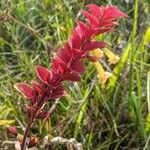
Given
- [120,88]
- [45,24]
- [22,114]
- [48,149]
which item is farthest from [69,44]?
[45,24]

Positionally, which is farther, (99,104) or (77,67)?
(99,104)

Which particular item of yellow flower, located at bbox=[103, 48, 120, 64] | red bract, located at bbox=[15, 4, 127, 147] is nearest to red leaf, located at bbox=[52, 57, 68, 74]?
red bract, located at bbox=[15, 4, 127, 147]

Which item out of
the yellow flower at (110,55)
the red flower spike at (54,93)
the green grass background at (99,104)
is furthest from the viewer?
the green grass background at (99,104)

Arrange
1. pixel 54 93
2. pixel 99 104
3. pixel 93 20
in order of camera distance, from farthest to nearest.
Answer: pixel 99 104, pixel 54 93, pixel 93 20

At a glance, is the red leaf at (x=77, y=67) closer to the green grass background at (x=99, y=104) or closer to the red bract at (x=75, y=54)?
the red bract at (x=75, y=54)

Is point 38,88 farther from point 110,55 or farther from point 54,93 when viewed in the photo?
point 110,55

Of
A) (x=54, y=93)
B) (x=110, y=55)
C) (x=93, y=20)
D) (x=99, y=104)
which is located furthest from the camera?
(x=99, y=104)

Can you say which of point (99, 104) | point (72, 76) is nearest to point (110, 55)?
point (72, 76)

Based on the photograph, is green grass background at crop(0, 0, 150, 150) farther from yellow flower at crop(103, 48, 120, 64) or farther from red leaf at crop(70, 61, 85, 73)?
red leaf at crop(70, 61, 85, 73)

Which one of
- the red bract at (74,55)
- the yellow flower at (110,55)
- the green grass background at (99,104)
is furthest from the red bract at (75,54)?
the green grass background at (99,104)
